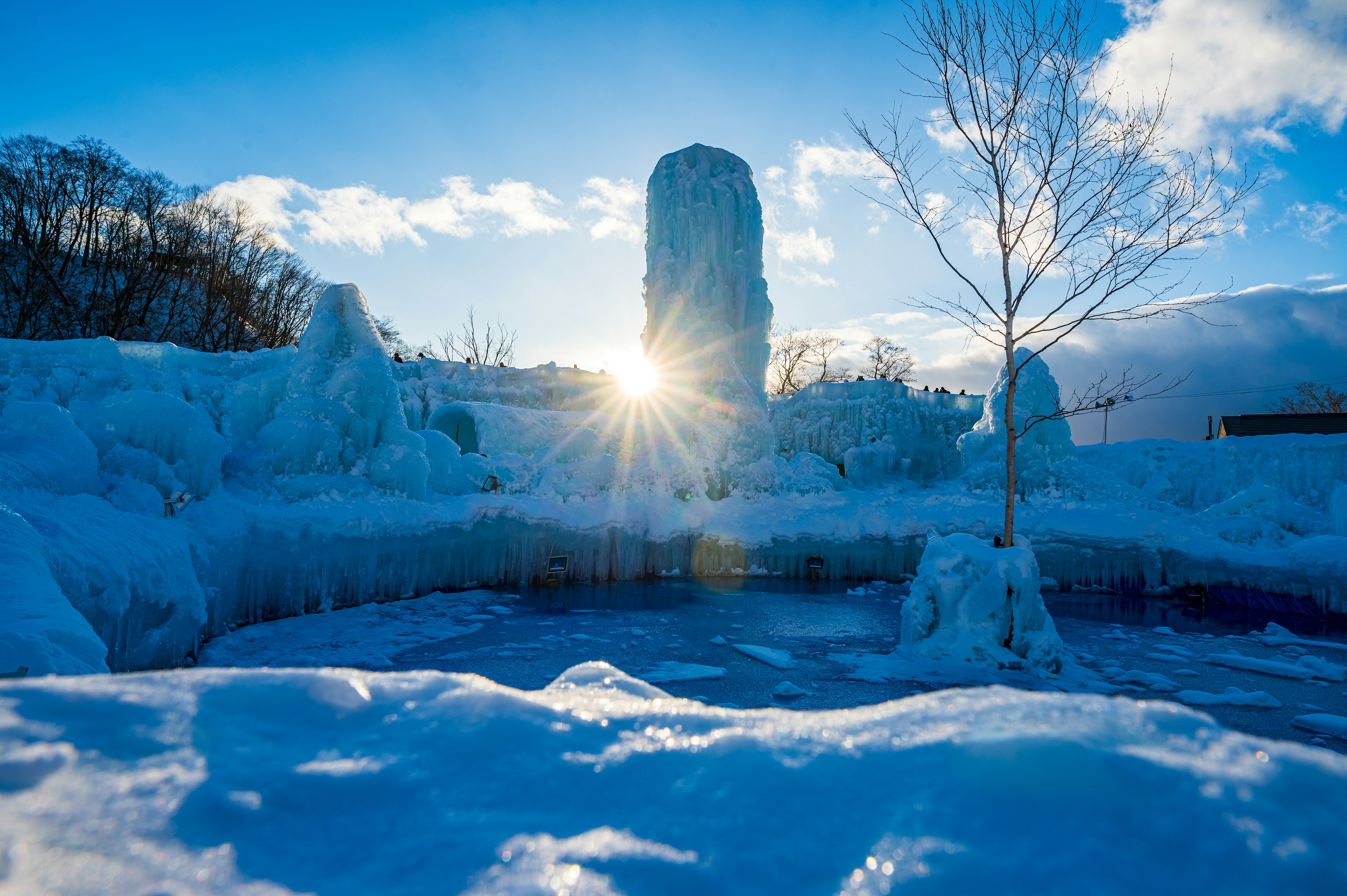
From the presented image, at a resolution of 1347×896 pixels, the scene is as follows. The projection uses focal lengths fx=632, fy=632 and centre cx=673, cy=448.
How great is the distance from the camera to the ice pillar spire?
65.8ft

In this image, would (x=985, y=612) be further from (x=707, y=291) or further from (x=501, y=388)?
(x=501, y=388)

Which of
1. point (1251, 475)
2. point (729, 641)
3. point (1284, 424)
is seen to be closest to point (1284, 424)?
point (1284, 424)

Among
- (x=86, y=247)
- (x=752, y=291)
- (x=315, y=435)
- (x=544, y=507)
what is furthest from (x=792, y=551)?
(x=86, y=247)

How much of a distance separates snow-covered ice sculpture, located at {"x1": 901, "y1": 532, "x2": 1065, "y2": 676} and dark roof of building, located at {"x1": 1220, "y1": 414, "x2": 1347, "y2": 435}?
25524 mm

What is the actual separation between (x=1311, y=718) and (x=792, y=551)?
989cm

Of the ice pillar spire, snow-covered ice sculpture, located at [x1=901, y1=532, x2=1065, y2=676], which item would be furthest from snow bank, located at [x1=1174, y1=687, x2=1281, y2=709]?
the ice pillar spire

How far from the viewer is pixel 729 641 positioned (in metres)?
9.10

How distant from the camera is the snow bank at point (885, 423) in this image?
28016 millimetres

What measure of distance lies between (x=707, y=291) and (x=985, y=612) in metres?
14.4

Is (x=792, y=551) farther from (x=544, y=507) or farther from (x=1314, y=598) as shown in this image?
(x=1314, y=598)

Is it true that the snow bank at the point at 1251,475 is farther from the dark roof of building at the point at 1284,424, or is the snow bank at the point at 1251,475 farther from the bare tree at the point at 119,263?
the bare tree at the point at 119,263

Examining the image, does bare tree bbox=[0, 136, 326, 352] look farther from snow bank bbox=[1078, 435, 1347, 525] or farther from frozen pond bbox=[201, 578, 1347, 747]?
snow bank bbox=[1078, 435, 1347, 525]

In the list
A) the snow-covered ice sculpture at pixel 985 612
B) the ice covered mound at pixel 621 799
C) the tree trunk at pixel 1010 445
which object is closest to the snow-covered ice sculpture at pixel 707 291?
the tree trunk at pixel 1010 445

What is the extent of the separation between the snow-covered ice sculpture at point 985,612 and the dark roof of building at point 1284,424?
2552 cm
